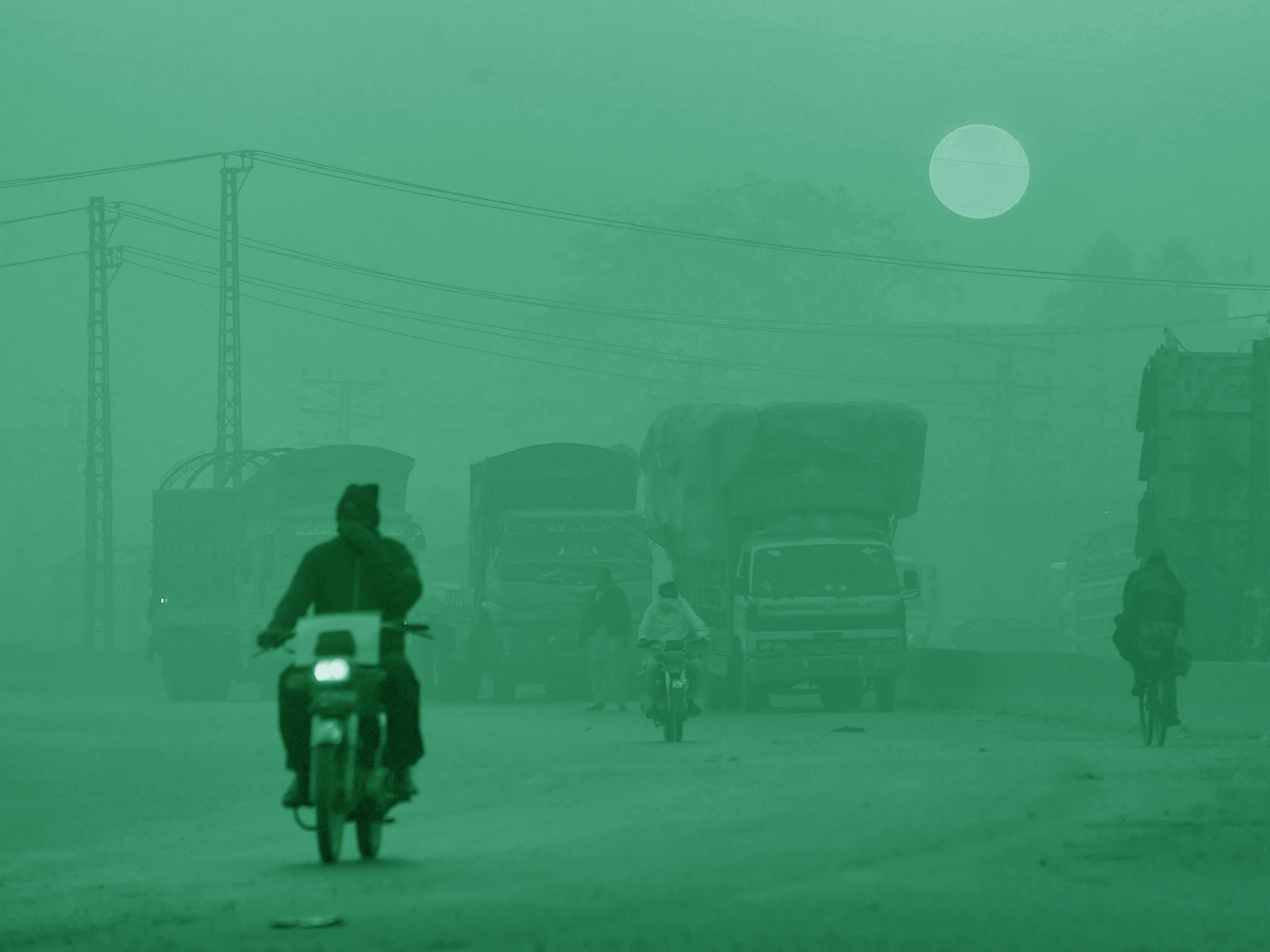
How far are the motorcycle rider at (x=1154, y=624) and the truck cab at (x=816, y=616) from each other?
7750 millimetres

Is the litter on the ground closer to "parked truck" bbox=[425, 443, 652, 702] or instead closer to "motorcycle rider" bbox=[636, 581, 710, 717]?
"motorcycle rider" bbox=[636, 581, 710, 717]

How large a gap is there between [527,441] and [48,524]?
25.2 m

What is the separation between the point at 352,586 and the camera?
9625 mm

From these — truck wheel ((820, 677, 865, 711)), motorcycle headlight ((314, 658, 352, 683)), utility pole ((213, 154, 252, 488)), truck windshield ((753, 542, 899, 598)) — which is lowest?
truck wheel ((820, 677, 865, 711))

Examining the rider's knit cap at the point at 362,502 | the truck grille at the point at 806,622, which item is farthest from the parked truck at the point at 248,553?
the rider's knit cap at the point at 362,502

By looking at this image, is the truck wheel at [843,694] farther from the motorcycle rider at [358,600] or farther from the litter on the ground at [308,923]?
the litter on the ground at [308,923]

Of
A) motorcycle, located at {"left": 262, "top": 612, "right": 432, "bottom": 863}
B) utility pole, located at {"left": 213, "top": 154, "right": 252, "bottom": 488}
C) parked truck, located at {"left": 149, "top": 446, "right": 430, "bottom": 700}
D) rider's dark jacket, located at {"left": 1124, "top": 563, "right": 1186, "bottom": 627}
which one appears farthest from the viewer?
utility pole, located at {"left": 213, "top": 154, "right": 252, "bottom": 488}

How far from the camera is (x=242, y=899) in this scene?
8.64 metres

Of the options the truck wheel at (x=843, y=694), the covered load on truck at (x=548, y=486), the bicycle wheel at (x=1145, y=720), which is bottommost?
A: the truck wheel at (x=843, y=694)

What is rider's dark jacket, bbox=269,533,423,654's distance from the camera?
959 centimetres

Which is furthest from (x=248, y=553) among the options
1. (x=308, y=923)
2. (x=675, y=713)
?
(x=308, y=923)

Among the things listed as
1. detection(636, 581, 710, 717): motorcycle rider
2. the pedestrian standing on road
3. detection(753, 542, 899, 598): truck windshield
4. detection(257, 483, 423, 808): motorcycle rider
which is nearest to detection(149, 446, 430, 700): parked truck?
the pedestrian standing on road

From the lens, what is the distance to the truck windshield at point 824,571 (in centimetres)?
2692

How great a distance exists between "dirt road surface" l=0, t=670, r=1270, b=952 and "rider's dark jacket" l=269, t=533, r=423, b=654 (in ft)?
3.91
